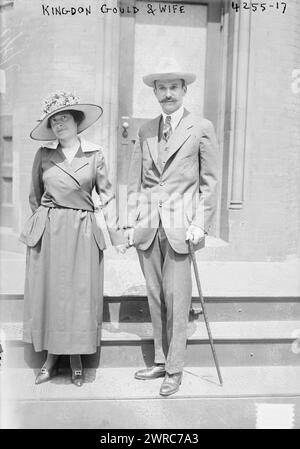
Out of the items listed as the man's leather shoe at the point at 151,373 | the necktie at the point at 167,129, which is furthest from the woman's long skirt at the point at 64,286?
the necktie at the point at 167,129

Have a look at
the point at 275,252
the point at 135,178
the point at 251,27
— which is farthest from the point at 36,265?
the point at 251,27

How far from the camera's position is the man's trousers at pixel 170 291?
3.04 m

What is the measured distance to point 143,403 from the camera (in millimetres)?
2928

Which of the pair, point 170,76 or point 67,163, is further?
point 67,163

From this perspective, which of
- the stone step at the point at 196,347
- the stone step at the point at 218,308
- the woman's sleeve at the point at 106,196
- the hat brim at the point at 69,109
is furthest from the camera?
the stone step at the point at 218,308

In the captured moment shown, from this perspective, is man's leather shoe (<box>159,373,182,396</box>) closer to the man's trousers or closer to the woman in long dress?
the man's trousers

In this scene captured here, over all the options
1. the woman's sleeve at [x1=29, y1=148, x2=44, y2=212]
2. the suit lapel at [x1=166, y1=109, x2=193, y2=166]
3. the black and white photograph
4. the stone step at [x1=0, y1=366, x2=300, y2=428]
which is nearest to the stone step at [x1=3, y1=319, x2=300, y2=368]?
the black and white photograph

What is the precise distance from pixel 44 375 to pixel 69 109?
1691 mm

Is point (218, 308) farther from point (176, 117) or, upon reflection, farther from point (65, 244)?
point (176, 117)

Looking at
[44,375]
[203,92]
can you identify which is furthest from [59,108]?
[203,92]

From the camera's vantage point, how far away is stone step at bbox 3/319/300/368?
334cm

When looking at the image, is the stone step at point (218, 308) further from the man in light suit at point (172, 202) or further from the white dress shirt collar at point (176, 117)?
the white dress shirt collar at point (176, 117)

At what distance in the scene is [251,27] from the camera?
187 inches

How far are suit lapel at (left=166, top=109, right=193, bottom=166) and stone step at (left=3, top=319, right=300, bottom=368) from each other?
129 centimetres
